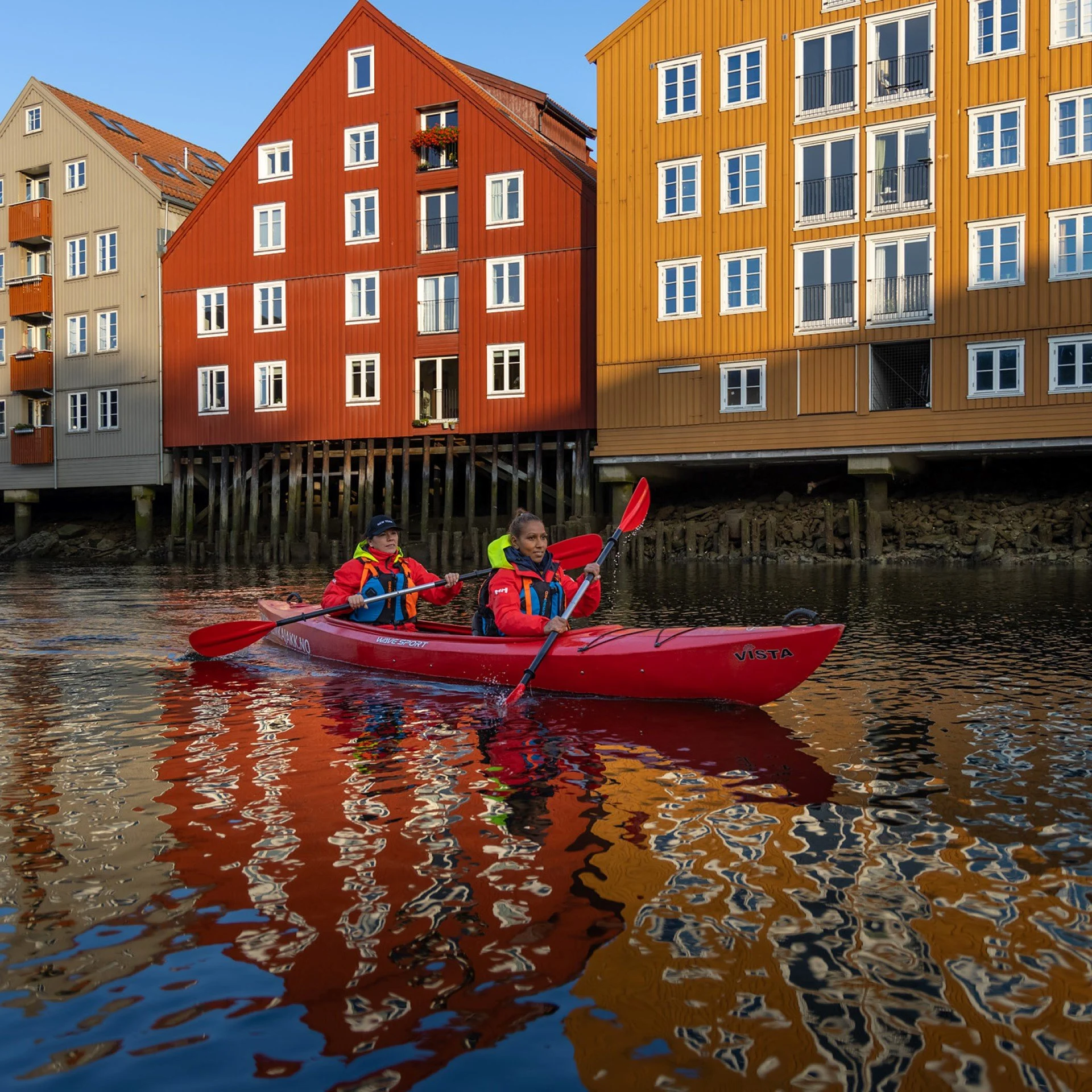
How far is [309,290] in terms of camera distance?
30.5 metres

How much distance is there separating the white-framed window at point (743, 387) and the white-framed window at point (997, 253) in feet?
15.7

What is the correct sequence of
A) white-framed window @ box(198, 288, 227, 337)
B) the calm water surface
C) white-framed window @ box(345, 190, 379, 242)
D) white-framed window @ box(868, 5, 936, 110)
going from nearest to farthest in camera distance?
the calm water surface < white-framed window @ box(868, 5, 936, 110) < white-framed window @ box(345, 190, 379, 242) < white-framed window @ box(198, 288, 227, 337)

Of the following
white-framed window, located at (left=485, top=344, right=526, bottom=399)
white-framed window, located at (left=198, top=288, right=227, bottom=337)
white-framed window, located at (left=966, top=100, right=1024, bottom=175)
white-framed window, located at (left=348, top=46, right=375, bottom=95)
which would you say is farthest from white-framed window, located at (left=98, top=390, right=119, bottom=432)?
white-framed window, located at (left=966, top=100, right=1024, bottom=175)

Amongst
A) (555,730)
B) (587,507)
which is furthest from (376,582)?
(587,507)

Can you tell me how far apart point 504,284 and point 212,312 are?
9.40 m

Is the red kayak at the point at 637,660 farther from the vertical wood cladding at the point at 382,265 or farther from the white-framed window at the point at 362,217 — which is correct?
the white-framed window at the point at 362,217

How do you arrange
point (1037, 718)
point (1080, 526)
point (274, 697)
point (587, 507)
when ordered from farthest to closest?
point (587, 507)
point (1080, 526)
point (274, 697)
point (1037, 718)

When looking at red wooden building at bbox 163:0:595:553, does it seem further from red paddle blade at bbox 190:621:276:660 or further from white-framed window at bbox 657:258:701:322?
red paddle blade at bbox 190:621:276:660

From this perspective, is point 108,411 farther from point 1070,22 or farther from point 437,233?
point 1070,22

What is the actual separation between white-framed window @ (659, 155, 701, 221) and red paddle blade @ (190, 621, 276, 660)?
17.8 m

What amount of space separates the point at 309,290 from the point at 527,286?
6.48 m

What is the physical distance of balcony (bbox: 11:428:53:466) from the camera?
116 ft

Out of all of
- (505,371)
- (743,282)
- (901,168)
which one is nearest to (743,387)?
(743,282)

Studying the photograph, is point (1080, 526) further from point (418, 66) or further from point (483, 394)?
point (418, 66)
